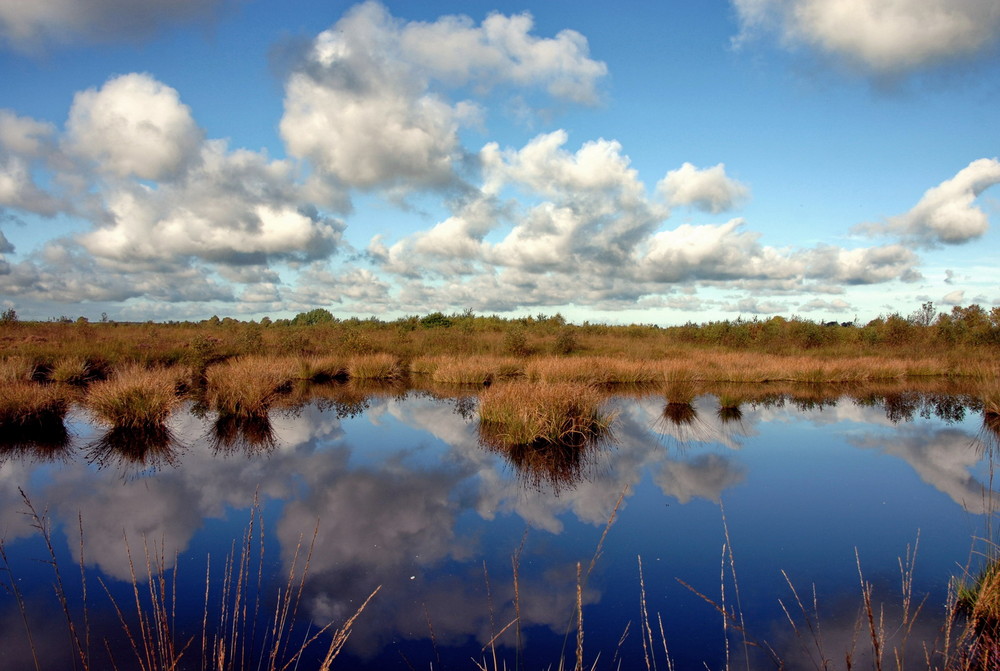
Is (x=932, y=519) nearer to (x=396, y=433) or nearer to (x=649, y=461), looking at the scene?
(x=649, y=461)

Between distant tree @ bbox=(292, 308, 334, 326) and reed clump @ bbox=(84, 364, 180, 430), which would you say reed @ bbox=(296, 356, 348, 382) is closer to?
reed clump @ bbox=(84, 364, 180, 430)

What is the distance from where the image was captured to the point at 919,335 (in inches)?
1304

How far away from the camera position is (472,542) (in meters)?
6.16

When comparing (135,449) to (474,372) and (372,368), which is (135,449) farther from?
(474,372)

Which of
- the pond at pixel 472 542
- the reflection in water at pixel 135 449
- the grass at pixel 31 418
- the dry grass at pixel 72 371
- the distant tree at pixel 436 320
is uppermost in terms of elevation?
the distant tree at pixel 436 320

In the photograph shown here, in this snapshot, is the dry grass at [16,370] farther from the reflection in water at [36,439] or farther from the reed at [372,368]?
the reed at [372,368]

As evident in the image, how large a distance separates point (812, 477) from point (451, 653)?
755 centimetres

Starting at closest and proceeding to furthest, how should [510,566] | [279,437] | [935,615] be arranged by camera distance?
[935,615]
[510,566]
[279,437]

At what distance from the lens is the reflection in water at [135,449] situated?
351 inches

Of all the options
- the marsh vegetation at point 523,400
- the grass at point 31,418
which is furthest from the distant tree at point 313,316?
the grass at point 31,418

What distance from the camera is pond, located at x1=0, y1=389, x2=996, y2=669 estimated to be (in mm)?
4215

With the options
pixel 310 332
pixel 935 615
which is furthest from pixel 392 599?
pixel 310 332

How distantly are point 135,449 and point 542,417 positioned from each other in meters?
7.44

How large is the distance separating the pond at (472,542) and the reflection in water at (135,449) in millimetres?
76
